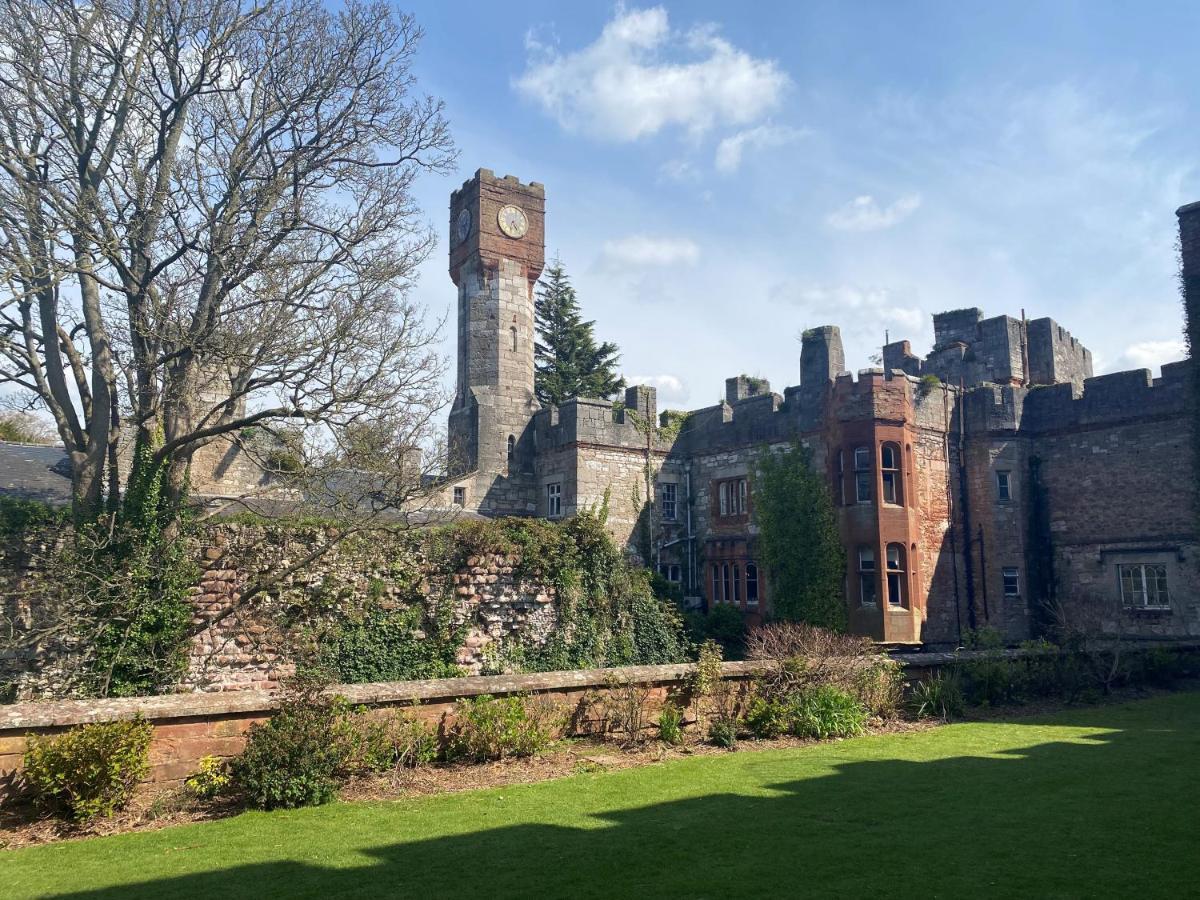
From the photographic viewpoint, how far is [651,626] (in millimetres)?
21500

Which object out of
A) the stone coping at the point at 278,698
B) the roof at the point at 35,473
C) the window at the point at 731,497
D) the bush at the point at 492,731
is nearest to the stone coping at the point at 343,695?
the stone coping at the point at 278,698

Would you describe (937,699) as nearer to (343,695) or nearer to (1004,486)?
(343,695)

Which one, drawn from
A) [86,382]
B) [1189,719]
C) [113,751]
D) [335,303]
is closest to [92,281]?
[86,382]

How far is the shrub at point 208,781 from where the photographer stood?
8.80 metres

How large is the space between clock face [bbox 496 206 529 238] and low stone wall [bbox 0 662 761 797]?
2281 centimetres

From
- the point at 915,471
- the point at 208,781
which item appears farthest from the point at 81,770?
the point at 915,471

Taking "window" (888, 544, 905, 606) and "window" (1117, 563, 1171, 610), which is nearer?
"window" (1117, 563, 1171, 610)

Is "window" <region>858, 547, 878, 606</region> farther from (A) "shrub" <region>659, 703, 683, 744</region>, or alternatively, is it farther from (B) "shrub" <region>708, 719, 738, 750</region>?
(A) "shrub" <region>659, 703, 683, 744</region>

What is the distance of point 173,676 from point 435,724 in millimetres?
6438

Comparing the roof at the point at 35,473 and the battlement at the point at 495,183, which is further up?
the battlement at the point at 495,183

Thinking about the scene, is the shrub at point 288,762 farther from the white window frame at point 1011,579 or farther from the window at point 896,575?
the white window frame at point 1011,579

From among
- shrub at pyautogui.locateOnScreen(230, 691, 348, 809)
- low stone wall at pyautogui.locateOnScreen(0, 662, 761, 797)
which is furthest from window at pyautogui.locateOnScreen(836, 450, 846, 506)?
shrub at pyautogui.locateOnScreen(230, 691, 348, 809)

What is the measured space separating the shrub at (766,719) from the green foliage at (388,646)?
284 inches

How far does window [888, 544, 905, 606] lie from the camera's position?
23.6 m
